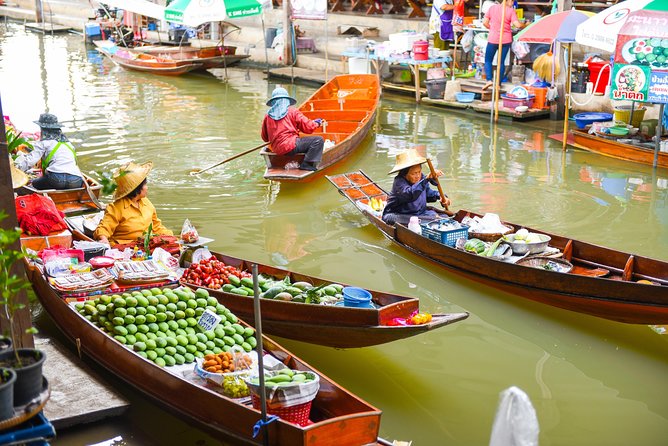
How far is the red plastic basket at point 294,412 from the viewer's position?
500 cm

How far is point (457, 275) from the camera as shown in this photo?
8375 millimetres

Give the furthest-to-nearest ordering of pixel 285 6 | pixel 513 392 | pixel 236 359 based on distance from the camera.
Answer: pixel 285 6 → pixel 236 359 → pixel 513 392

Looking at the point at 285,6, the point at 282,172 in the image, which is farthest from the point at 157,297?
the point at 285,6

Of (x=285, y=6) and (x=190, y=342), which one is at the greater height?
(x=285, y=6)

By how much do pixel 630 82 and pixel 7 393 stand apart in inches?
381

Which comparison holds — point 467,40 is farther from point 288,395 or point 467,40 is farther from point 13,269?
point 13,269

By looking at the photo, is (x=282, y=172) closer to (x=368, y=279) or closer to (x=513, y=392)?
(x=368, y=279)

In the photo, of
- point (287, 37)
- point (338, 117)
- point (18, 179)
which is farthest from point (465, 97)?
point (18, 179)

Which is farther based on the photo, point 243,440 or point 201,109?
point 201,109

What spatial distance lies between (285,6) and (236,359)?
50.7 feet

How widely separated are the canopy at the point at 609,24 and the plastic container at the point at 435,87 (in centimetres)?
522

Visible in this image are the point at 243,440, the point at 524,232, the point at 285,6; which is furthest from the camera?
the point at 285,6

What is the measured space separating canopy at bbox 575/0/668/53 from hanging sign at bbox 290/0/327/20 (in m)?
6.66

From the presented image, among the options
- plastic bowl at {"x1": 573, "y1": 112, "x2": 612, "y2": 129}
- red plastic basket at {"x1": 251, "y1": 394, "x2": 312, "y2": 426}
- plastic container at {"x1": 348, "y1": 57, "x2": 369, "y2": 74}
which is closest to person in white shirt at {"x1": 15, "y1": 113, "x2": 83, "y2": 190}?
red plastic basket at {"x1": 251, "y1": 394, "x2": 312, "y2": 426}
